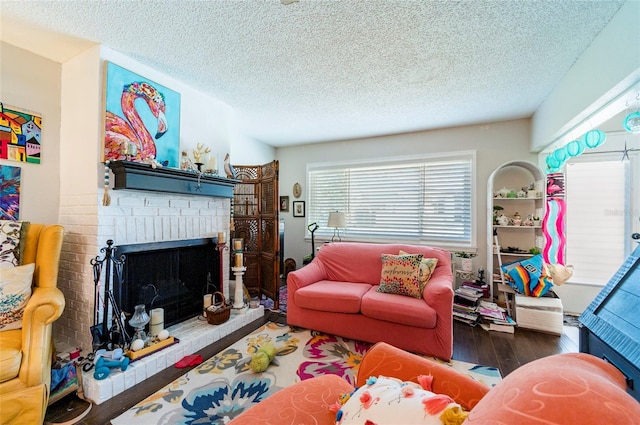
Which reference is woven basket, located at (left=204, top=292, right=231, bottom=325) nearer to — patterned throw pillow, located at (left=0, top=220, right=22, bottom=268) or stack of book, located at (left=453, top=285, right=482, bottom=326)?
patterned throw pillow, located at (left=0, top=220, right=22, bottom=268)

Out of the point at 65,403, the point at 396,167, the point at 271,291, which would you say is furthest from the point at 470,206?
the point at 65,403

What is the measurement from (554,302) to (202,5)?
4166mm

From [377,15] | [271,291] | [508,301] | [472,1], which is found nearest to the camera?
[472,1]

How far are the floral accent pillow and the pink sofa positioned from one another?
1.60 m

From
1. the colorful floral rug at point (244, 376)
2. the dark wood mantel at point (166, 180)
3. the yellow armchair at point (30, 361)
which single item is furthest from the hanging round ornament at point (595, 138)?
the yellow armchair at point (30, 361)

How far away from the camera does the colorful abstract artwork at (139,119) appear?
7.15 ft

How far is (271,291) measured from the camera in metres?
3.44

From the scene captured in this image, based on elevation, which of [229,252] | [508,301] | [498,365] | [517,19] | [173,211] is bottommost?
[498,365]

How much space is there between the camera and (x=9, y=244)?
1855 millimetres

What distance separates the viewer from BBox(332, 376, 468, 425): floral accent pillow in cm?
66

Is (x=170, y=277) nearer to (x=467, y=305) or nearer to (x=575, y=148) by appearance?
(x=467, y=305)

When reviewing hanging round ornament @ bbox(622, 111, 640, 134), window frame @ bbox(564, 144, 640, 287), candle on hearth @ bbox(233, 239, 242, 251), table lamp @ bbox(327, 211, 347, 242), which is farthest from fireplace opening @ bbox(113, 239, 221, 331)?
window frame @ bbox(564, 144, 640, 287)

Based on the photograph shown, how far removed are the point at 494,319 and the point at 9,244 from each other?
4.38 meters

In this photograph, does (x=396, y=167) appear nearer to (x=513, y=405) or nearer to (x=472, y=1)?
(x=472, y=1)
